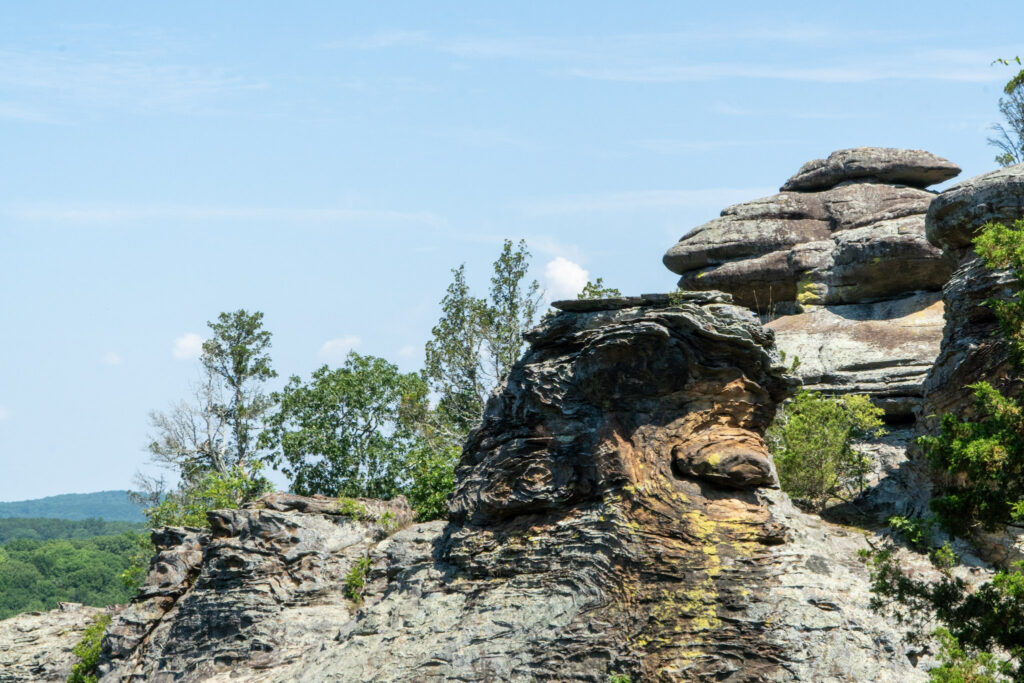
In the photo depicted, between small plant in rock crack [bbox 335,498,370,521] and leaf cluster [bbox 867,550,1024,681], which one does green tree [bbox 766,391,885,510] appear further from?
small plant in rock crack [bbox 335,498,370,521]

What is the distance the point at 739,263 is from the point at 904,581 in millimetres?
25301

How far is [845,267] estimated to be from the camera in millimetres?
39125

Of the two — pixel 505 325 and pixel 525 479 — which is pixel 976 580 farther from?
pixel 505 325

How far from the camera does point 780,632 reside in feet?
69.5

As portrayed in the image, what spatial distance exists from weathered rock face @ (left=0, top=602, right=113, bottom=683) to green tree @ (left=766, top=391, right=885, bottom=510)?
2307 cm

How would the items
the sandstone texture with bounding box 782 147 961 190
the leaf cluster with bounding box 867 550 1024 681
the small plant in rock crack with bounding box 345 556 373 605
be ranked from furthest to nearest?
the sandstone texture with bounding box 782 147 961 190 < the small plant in rock crack with bounding box 345 556 373 605 < the leaf cluster with bounding box 867 550 1024 681

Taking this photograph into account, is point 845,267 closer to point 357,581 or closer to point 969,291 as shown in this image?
point 969,291

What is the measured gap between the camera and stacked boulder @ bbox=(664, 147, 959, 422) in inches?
1350

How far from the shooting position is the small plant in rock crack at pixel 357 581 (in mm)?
30562

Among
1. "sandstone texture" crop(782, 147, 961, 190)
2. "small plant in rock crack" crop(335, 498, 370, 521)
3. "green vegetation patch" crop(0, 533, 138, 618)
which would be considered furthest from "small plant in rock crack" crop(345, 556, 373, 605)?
"green vegetation patch" crop(0, 533, 138, 618)

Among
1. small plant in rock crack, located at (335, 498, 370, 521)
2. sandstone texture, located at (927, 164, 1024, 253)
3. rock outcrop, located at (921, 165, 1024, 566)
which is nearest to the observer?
rock outcrop, located at (921, 165, 1024, 566)

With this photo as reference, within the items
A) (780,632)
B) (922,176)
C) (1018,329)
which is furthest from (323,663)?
(922,176)

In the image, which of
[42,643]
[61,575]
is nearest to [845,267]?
[42,643]

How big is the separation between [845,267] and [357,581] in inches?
786
